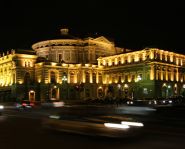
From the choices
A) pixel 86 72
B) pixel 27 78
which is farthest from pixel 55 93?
pixel 86 72

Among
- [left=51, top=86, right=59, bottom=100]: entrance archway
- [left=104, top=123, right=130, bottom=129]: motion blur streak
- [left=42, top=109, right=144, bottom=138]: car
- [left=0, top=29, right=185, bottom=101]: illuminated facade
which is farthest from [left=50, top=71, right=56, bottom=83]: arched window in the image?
[left=104, top=123, right=130, bottom=129]: motion blur streak

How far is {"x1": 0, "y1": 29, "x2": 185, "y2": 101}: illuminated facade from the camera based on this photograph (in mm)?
86125

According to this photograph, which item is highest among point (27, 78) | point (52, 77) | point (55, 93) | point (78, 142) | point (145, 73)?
point (145, 73)

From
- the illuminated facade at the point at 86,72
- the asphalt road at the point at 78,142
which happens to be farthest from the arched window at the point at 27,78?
the asphalt road at the point at 78,142

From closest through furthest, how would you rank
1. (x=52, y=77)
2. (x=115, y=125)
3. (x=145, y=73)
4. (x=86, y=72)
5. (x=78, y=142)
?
(x=115, y=125), (x=78, y=142), (x=145, y=73), (x=52, y=77), (x=86, y=72)

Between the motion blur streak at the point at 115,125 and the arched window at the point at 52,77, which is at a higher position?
the arched window at the point at 52,77

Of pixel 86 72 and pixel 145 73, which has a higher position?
pixel 86 72

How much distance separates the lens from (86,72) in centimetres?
9344

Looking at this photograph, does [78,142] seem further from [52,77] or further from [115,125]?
[52,77]

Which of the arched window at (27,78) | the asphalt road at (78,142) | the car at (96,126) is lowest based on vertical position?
the asphalt road at (78,142)

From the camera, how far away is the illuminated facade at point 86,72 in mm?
86125

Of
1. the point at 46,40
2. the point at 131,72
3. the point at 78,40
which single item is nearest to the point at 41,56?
the point at 46,40

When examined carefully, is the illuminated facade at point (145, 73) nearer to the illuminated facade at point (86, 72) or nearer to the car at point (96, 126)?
the illuminated facade at point (86, 72)

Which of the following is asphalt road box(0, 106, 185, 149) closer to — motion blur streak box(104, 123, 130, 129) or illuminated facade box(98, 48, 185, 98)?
motion blur streak box(104, 123, 130, 129)
